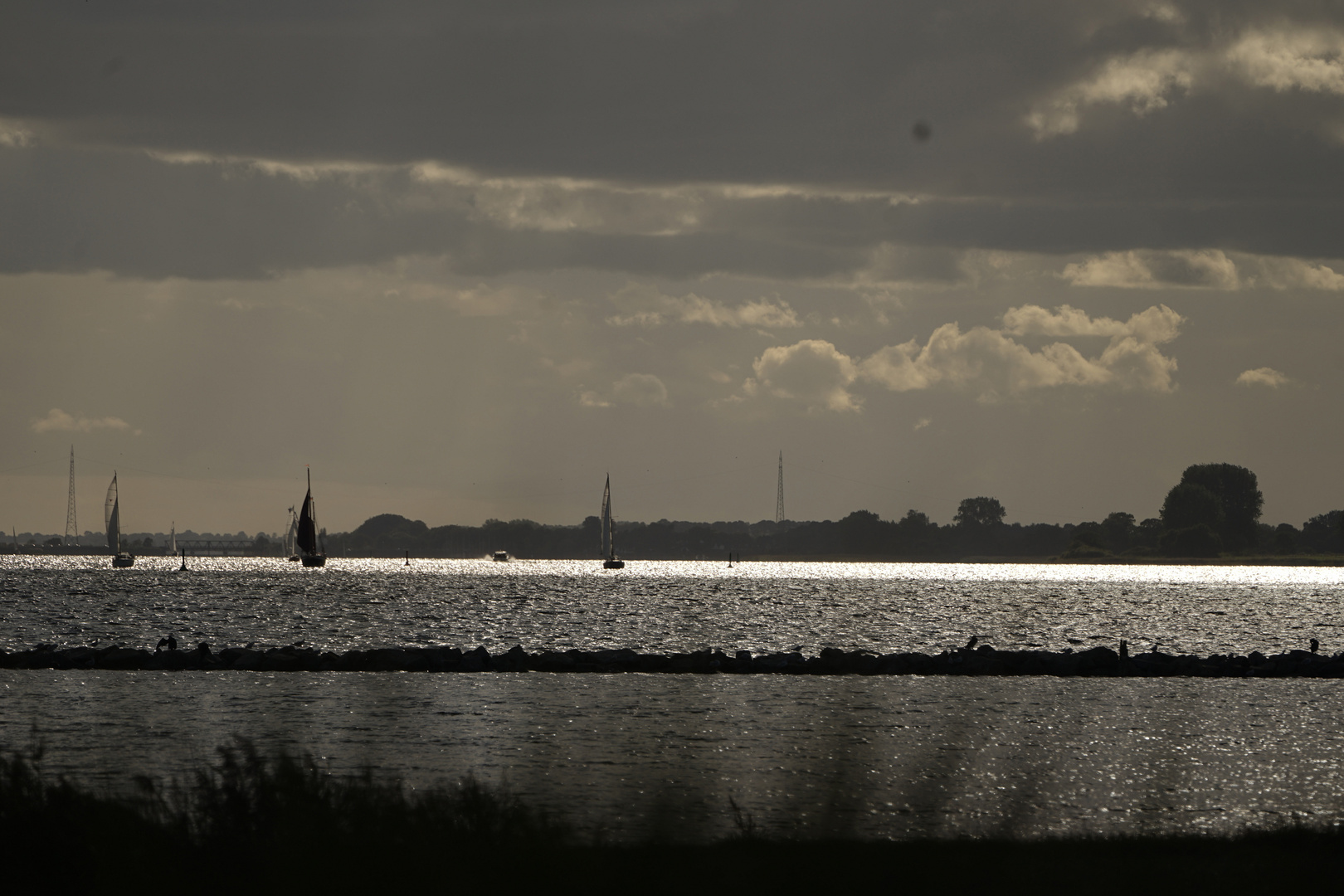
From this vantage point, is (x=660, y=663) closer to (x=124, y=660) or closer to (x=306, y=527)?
(x=124, y=660)

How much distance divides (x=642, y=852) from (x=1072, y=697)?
32.4m

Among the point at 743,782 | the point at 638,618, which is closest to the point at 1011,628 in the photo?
the point at 638,618

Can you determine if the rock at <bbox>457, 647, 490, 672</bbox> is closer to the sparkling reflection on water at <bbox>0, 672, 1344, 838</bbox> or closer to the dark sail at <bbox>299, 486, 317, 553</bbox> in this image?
the sparkling reflection on water at <bbox>0, 672, 1344, 838</bbox>

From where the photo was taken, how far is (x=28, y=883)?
41.0 feet

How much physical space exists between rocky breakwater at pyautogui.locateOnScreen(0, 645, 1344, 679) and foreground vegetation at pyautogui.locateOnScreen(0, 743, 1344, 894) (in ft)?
118

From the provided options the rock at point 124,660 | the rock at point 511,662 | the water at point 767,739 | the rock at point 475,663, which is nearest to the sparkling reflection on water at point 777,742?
the water at point 767,739

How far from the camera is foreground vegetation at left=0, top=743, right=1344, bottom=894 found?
1271 centimetres

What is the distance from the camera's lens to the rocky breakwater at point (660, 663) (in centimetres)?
5291

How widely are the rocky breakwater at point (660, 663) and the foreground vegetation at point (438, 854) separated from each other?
3598cm

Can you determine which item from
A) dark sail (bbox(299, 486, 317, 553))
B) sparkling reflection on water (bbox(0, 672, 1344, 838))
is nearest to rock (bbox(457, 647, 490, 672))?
sparkling reflection on water (bbox(0, 672, 1344, 838))

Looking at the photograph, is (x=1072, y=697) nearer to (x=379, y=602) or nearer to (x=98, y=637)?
(x=98, y=637)

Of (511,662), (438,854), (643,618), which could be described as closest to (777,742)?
(438,854)

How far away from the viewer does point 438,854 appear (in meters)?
13.1

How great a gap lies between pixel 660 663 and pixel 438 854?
41.5m
